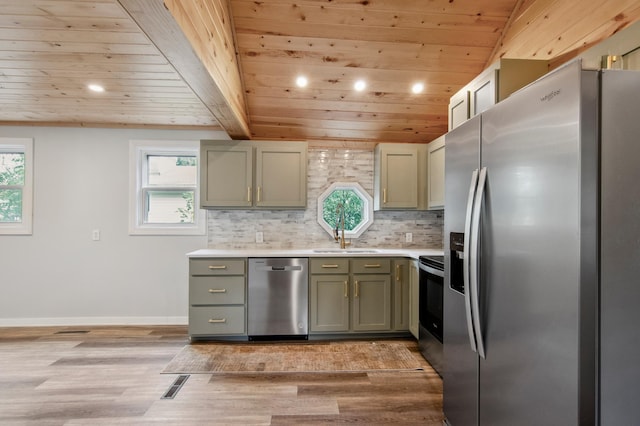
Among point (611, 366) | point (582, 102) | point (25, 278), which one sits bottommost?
point (25, 278)

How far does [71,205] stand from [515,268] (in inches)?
171

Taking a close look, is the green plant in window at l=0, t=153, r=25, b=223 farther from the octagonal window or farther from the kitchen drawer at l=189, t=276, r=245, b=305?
the octagonal window

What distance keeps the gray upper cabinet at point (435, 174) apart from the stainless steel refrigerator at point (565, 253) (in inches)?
76.4

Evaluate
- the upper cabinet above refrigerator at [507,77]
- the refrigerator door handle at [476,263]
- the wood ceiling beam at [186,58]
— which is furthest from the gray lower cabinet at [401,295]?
the wood ceiling beam at [186,58]

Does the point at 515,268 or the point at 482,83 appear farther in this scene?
the point at 482,83

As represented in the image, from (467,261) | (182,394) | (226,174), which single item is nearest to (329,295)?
(182,394)

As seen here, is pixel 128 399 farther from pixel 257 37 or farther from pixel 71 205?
pixel 257 37

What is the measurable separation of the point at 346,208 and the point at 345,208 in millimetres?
13

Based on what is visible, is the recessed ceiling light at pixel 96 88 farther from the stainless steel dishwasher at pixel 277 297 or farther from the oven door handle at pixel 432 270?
the oven door handle at pixel 432 270

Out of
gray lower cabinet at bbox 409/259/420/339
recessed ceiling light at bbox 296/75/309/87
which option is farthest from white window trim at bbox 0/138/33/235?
gray lower cabinet at bbox 409/259/420/339

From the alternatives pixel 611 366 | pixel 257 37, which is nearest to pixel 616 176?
pixel 611 366

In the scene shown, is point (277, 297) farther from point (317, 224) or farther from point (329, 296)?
point (317, 224)

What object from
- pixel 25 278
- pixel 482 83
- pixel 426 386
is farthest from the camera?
pixel 25 278

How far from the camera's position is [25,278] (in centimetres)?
351
